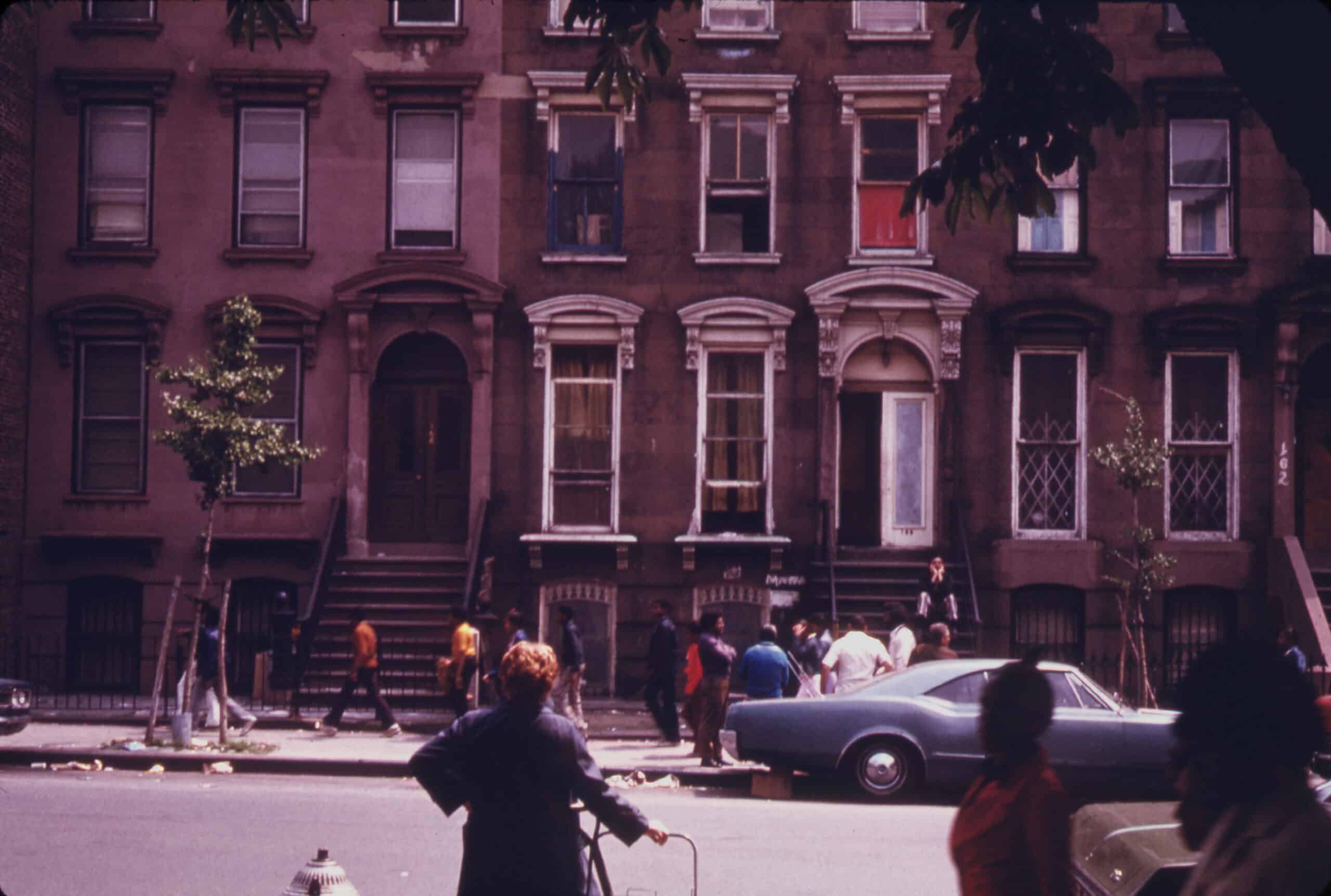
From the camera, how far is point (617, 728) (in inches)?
774

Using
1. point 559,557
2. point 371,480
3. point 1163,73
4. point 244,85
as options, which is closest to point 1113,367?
point 1163,73

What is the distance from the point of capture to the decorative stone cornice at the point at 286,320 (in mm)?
22953

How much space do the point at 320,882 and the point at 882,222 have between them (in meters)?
17.7

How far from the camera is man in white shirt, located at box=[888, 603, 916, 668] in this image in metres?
17.7

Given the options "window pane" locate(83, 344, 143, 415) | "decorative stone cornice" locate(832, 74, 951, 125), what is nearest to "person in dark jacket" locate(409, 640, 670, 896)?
"decorative stone cornice" locate(832, 74, 951, 125)

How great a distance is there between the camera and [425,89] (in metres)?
23.2

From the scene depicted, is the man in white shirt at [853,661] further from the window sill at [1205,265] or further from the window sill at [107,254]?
the window sill at [107,254]

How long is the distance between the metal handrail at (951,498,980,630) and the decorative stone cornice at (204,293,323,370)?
9.93 metres

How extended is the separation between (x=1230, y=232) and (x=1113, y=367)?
2746 millimetres

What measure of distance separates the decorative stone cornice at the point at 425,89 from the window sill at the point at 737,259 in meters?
4.16

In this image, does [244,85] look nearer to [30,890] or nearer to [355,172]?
[355,172]

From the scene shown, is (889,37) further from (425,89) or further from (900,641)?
(900,641)

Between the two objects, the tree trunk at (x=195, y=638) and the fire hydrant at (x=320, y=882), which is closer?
the fire hydrant at (x=320, y=882)

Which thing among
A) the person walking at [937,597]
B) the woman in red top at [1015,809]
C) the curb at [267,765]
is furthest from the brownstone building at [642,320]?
the woman in red top at [1015,809]
